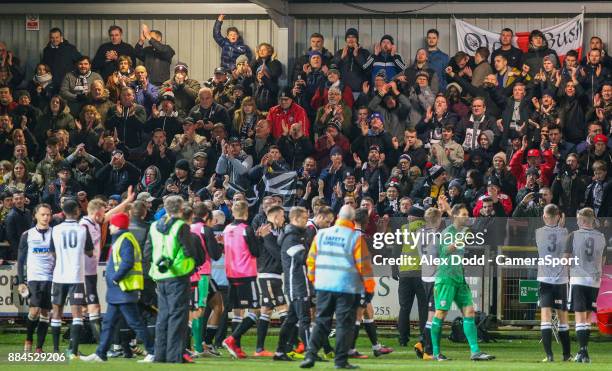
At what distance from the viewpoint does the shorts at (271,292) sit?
1966cm

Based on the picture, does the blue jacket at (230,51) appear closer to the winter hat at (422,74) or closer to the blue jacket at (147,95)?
the blue jacket at (147,95)

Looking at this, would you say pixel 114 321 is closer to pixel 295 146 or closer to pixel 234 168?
pixel 234 168

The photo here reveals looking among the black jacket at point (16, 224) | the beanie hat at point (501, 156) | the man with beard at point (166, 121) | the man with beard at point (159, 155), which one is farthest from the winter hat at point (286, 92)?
the black jacket at point (16, 224)

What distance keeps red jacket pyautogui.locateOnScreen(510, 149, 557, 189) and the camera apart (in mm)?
9453

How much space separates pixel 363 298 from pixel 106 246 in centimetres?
451

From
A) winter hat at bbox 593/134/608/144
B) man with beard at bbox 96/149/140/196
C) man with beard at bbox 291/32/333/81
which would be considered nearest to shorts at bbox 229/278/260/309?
man with beard at bbox 96/149/140/196

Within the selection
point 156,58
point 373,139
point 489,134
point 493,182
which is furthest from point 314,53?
point 493,182

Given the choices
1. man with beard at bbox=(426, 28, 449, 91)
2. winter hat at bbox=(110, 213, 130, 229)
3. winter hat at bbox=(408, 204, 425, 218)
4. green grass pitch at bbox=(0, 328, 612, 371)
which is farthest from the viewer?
man with beard at bbox=(426, 28, 449, 91)

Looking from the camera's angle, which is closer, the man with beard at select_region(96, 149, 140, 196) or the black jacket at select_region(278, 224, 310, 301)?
the black jacket at select_region(278, 224, 310, 301)

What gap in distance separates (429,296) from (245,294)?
2.84 m

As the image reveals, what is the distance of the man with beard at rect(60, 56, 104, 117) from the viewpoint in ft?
95.0

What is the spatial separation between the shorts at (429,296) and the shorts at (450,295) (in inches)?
39.9

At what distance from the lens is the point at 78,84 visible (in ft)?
95.7

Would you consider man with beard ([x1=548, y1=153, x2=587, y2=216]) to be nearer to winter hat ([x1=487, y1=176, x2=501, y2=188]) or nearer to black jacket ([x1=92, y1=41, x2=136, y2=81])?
winter hat ([x1=487, y1=176, x2=501, y2=188])
